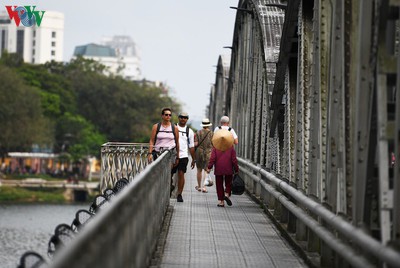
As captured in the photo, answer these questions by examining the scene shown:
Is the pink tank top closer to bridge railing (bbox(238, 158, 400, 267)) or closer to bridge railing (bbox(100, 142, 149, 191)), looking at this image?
Result: bridge railing (bbox(238, 158, 400, 267))

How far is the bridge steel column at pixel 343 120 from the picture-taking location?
32.9 feet

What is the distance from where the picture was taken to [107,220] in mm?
8133

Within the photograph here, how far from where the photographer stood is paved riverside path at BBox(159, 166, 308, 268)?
47.9 feet

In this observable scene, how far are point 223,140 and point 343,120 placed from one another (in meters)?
11.0

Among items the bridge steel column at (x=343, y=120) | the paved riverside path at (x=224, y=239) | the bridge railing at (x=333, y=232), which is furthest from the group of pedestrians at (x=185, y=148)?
the bridge railing at (x=333, y=232)

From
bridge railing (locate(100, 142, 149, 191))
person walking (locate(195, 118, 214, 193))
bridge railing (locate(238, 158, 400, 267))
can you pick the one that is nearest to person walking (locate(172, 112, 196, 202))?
person walking (locate(195, 118, 214, 193))

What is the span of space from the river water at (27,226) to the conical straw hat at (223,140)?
78.2 feet

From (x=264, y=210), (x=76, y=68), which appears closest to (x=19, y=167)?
(x=76, y=68)

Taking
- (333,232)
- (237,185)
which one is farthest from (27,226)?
(333,232)

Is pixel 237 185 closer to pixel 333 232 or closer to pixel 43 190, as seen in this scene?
pixel 333 232

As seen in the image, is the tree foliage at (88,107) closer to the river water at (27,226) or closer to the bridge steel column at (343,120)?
the river water at (27,226)

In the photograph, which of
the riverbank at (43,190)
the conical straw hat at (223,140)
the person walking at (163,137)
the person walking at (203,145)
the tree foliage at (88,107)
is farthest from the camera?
the tree foliage at (88,107)

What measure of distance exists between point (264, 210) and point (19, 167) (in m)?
128

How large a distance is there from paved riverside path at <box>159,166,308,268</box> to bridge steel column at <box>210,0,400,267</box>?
403mm
